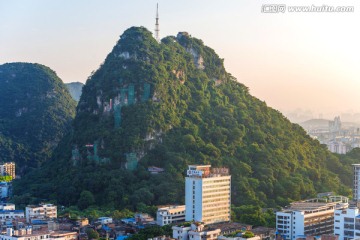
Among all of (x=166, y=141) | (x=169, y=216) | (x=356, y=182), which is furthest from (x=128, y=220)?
(x=356, y=182)

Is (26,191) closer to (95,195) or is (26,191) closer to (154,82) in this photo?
(95,195)

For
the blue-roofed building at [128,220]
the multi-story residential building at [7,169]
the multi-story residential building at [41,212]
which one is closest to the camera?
the blue-roofed building at [128,220]

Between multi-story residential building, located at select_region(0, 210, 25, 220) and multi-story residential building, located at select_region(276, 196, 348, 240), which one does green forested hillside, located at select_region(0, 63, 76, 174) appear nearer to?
multi-story residential building, located at select_region(0, 210, 25, 220)

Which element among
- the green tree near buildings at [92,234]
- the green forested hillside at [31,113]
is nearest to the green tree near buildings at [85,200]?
the green tree near buildings at [92,234]

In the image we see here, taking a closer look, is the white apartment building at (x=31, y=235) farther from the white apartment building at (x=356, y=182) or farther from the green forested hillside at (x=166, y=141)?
Result: the white apartment building at (x=356, y=182)

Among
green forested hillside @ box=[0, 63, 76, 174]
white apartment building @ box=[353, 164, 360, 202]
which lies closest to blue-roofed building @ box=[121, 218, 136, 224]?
white apartment building @ box=[353, 164, 360, 202]

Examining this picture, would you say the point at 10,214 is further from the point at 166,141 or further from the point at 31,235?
the point at 166,141

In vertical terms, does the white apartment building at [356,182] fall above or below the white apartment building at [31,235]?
above
